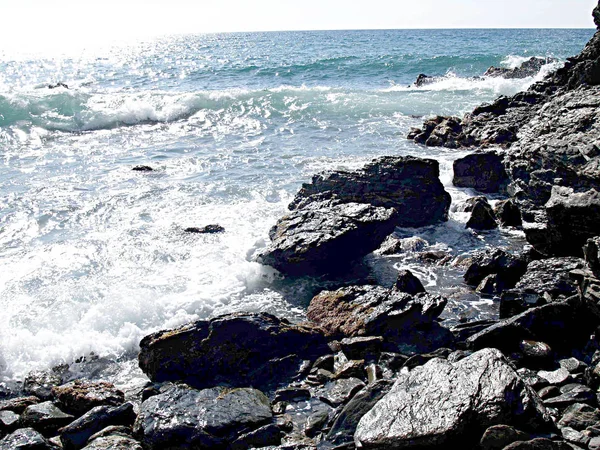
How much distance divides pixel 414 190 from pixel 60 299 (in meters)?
8.00

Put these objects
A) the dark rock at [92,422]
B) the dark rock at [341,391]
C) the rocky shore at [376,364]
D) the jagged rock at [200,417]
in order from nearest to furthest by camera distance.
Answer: the rocky shore at [376,364] < the jagged rock at [200,417] < the dark rock at [92,422] < the dark rock at [341,391]

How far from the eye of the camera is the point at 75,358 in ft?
27.7

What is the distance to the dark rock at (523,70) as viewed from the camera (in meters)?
43.4

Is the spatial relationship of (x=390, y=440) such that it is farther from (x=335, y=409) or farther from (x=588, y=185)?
(x=588, y=185)

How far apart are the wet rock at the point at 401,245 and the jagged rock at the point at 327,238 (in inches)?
16.9

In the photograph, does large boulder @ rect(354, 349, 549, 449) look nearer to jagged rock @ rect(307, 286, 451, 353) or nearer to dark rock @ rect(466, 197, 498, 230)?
jagged rock @ rect(307, 286, 451, 353)

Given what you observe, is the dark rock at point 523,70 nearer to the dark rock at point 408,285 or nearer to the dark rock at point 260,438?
the dark rock at point 408,285

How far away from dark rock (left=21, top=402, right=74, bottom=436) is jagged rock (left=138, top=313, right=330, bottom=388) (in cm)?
129

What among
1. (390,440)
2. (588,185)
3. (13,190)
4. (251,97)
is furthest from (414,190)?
(251,97)

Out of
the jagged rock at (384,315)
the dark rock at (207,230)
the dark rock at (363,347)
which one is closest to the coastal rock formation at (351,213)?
the jagged rock at (384,315)

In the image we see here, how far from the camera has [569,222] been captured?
8.96 m

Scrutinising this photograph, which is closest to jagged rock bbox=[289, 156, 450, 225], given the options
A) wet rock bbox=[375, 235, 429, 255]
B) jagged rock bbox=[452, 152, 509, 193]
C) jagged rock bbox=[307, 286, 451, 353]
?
wet rock bbox=[375, 235, 429, 255]

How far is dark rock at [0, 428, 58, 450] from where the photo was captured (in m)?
6.03

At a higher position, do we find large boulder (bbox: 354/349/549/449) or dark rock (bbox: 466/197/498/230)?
large boulder (bbox: 354/349/549/449)
